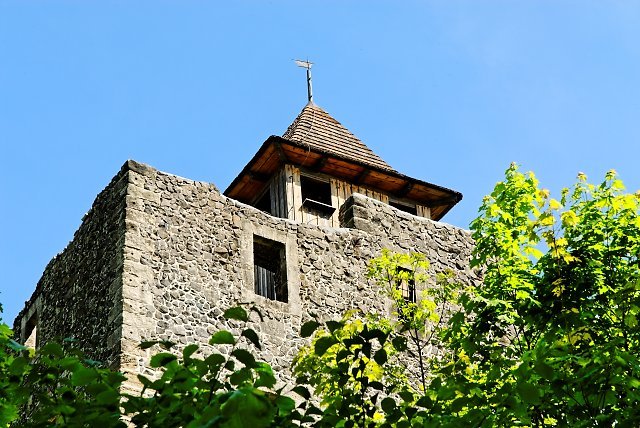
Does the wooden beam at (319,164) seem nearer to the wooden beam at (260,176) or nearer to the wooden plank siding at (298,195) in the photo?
the wooden plank siding at (298,195)

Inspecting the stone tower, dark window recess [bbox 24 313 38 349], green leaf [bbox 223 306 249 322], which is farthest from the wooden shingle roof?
green leaf [bbox 223 306 249 322]

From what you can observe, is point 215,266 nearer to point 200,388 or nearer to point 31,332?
point 31,332

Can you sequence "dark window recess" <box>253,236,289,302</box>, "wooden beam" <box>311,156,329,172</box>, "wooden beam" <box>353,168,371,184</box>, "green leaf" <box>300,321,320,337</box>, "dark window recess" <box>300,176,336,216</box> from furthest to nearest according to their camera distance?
"wooden beam" <box>353,168,371,184</box>
"dark window recess" <box>300,176,336,216</box>
"wooden beam" <box>311,156,329,172</box>
"dark window recess" <box>253,236,289,302</box>
"green leaf" <box>300,321,320,337</box>

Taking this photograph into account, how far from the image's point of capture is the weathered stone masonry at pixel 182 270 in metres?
13.4

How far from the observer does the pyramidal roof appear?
19641 mm

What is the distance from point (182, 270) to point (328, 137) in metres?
7.32

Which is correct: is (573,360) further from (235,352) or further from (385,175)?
(385,175)

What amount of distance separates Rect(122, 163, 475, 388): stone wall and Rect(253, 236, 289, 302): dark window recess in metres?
0.12

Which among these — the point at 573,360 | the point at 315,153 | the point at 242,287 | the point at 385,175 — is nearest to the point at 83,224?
the point at 242,287

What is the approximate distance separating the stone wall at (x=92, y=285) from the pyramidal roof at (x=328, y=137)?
5314 mm

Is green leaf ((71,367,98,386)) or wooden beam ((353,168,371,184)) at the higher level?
wooden beam ((353,168,371,184))

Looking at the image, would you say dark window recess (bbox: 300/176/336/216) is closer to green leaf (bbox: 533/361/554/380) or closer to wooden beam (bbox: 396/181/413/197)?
wooden beam (bbox: 396/181/413/197)

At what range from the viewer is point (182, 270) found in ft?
45.6

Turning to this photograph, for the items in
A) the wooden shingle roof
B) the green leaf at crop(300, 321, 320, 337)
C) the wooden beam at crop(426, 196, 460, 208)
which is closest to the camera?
the green leaf at crop(300, 321, 320, 337)
